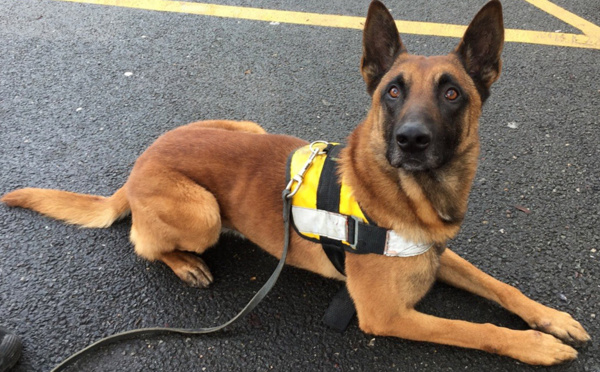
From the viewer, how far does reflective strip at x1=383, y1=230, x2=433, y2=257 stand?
2.07 meters

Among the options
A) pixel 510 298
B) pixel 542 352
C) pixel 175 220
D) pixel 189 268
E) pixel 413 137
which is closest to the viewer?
pixel 413 137

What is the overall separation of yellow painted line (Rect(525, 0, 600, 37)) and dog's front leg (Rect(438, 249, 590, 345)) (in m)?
3.50

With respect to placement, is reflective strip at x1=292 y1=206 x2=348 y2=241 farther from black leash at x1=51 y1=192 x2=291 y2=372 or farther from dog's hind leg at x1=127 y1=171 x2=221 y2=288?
dog's hind leg at x1=127 y1=171 x2=221 y2=288

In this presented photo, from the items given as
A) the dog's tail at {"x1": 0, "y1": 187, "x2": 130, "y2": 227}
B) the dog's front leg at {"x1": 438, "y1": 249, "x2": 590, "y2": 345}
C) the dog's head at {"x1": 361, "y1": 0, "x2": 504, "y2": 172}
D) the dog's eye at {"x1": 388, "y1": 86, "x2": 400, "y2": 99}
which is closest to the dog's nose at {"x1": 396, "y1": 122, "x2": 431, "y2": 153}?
the dog's head at {"x1": 361, "y1": 0, "x2": 504, "y2": 172}

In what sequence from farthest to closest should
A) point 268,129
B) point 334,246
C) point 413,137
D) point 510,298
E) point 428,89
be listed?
point 268,129 < point 510,298 < point 334,246 < point 428,89 < point 413,137

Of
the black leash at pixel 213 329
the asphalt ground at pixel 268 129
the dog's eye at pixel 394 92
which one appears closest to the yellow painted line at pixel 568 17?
the asphalt ground at pixel 268 129

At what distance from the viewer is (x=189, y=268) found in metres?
2.73

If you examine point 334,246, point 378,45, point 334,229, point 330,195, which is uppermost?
point 378,45

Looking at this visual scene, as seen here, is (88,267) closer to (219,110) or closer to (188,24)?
(219,110)

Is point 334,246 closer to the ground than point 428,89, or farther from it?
closer to the ground

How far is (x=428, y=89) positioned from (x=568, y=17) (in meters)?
3.83

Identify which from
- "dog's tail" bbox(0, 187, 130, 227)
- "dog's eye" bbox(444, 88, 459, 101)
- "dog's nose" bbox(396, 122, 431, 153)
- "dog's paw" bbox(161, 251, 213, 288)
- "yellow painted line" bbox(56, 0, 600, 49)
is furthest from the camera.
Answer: "yellow painted line" bbox(56, 0, 600, 49)

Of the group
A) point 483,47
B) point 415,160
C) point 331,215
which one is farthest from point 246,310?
point 483,47

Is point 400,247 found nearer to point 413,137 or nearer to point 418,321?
point 418,321
